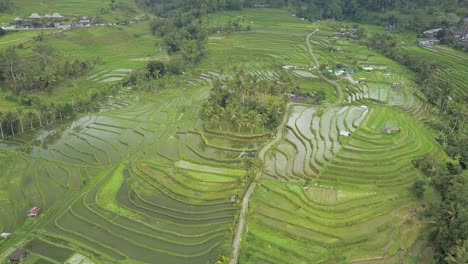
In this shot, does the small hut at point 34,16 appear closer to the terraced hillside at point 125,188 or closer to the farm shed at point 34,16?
the farm shed at point 34,16

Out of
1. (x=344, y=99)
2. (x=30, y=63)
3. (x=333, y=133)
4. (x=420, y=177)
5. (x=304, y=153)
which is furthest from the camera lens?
(x=30, y=63)

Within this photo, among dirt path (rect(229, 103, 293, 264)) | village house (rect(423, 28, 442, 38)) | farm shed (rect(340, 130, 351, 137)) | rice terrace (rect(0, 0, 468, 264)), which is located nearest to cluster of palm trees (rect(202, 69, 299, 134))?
rice terrace (rect(0, 0, 468, 264))

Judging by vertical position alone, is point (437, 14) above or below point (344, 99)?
above

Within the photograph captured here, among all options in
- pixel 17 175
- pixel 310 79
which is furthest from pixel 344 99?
pixel 17 175

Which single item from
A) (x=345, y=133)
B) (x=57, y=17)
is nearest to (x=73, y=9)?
(x=57, y=17)

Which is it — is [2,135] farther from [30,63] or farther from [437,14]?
[437,14]

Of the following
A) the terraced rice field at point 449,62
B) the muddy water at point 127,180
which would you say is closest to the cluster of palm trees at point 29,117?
the muddy water at point 127,180

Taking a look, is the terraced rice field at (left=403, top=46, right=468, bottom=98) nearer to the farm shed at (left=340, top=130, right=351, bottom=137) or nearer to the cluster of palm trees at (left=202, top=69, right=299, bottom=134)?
the farm shed at (left=340, top=130, right=351, bottom=137)
